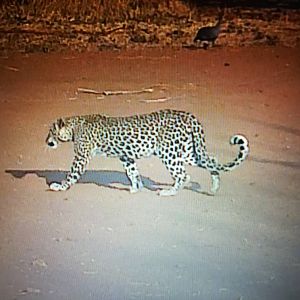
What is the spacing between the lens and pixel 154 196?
2.21 metres

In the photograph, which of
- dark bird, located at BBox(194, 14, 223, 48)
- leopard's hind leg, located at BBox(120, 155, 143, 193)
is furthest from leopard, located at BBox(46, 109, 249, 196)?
dark bird, located at BBox(194, 14, 223, 48)

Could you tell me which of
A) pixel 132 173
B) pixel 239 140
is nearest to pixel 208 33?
pixel 239 140

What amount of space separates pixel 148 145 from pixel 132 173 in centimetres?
8

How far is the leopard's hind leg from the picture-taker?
2.22 m

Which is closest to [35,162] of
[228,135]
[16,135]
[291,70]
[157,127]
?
[16,135]

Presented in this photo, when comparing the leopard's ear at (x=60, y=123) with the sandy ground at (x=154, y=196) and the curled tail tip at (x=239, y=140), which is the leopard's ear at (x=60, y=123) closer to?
the sandy ground at (x=154, y=196)

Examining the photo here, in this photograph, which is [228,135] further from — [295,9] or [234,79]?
[295,9]

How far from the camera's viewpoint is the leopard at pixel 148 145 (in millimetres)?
2215

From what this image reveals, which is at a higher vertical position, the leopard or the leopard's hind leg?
the leopard

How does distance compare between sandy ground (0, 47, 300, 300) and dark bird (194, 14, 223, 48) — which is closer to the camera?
sandy ground (0, 47, 300, 300)

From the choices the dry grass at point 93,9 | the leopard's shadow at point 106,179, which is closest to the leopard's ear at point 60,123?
the leopard's shadow at point 106,179

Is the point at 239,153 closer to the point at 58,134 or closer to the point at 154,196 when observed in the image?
the point at 154,196

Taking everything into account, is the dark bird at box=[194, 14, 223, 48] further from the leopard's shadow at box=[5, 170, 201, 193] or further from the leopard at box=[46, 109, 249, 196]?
the leopard's shadow at box=[5, 170, 201, 193]

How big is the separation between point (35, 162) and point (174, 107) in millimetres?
370
